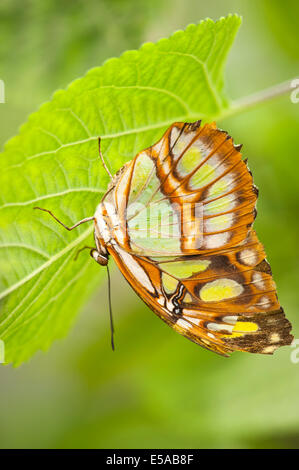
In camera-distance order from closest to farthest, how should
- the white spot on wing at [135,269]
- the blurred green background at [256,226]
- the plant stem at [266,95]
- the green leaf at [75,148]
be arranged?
1. the green leaf at [75,148]
2. the white spot on wing at [135,269]
3. the plant stem at [266,95]
4. the blurred green background at [256,226]

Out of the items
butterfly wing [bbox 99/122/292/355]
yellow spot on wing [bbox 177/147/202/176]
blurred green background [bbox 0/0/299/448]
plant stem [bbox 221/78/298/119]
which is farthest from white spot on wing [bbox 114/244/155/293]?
blurred green background [bbox 0/0/299/448]

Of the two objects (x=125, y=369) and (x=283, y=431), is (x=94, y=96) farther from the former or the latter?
(x=125, y=369)

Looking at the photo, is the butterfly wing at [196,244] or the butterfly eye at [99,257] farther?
the butterfly eye at [99,257]

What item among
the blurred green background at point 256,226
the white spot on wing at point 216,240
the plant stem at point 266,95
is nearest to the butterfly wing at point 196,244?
the white spot on wing at point 216,240

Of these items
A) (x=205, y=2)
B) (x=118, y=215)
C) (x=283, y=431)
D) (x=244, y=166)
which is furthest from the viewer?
(x=205, y=2)

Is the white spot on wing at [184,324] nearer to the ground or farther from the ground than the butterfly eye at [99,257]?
nearer to the ground

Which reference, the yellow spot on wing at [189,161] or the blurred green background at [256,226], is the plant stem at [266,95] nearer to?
the blurred green background at [256,226]
